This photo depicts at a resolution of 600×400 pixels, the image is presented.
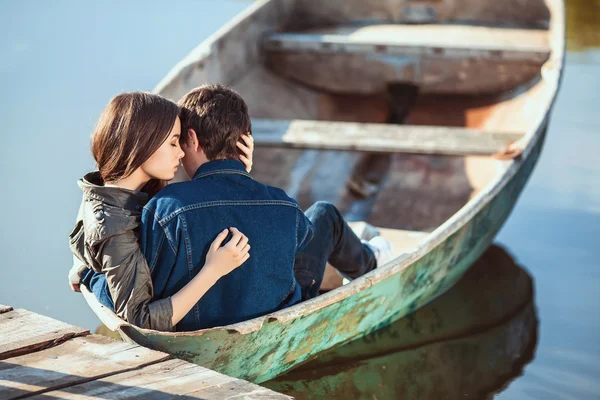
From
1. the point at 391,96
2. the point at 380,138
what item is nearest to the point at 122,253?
the point at 380,138

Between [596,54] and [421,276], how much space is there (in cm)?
753

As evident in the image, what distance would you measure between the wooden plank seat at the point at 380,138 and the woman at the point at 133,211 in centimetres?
203

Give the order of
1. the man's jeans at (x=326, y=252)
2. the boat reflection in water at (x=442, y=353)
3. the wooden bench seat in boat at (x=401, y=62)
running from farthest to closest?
the wooden bench seat in boat at (x=401, y=62), the boat reflection in water at (x=442, y=353), the man's jeans at (x=326, y=252)

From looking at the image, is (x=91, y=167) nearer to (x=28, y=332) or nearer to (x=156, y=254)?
(x=28, y=332)

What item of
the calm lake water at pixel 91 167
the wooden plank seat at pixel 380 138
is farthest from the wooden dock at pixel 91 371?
the wooden plank seat at pixel 380 138

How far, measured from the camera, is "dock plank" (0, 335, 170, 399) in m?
2.21

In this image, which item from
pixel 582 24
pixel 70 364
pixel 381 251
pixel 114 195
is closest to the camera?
pixel 70 364

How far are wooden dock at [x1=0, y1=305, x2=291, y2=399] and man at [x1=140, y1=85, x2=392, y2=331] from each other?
0.21 metres

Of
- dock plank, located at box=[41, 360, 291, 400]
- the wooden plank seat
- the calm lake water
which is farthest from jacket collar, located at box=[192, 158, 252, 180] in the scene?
the wooden plank seat

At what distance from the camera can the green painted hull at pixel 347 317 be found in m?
2.55

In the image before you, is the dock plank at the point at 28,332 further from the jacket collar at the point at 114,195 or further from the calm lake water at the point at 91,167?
the calm lake water at the point at 91,167

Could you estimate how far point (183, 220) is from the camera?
239 centimetres

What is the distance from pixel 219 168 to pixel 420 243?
1122 millimetres

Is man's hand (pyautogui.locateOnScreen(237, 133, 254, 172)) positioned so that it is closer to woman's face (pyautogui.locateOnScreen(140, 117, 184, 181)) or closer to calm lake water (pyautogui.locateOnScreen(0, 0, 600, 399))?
woman's face (pyautogui.locateOnScreen(140, 117, 184, 181))
